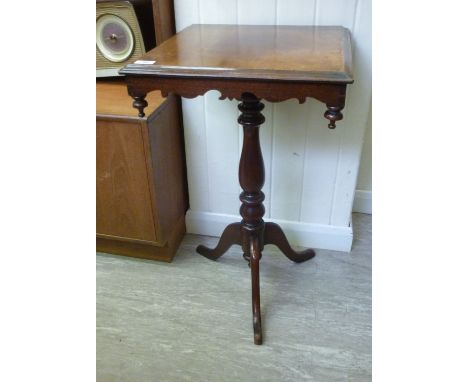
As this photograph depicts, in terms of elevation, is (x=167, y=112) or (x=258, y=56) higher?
(x=258, y=56)

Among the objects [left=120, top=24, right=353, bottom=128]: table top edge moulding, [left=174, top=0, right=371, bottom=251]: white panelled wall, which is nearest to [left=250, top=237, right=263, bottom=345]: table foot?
[left=174, top=0, right=371, bottom=251]: white panelled wall

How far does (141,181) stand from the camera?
147cm

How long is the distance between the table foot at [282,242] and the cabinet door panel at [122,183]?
460 millimetres

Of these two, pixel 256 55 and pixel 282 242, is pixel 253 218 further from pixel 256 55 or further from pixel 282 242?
pixel 256 55

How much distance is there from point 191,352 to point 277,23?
3.80 ft

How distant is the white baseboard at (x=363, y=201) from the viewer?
1.93 meters

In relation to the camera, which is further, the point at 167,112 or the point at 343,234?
the point at 343,234

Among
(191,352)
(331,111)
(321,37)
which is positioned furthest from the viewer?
(191,352)

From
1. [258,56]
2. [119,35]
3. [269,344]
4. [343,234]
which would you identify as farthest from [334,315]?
[119,35]

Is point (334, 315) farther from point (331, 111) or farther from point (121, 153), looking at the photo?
point (121, 153)

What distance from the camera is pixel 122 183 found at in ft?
4.87

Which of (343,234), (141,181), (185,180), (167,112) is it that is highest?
(167,112)

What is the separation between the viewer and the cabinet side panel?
144 centimetres

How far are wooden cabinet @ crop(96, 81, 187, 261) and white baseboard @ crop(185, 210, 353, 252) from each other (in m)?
0.12
